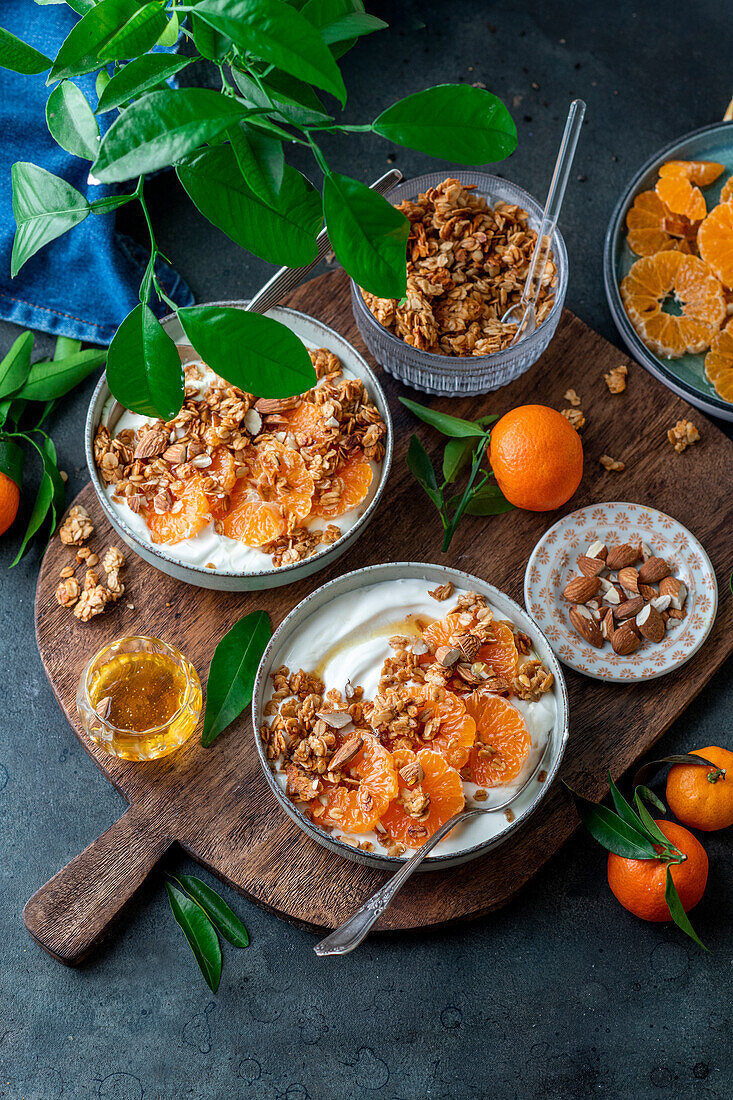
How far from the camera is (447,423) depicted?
164 cm

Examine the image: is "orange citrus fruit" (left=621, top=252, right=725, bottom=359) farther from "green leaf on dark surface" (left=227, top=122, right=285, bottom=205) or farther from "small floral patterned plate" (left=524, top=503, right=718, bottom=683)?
"green leaf on dark surface" (left=227, top=122, right=285, bottom=205)

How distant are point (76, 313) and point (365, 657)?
0.96 metres

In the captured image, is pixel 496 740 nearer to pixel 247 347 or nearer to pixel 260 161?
pixel 247 347

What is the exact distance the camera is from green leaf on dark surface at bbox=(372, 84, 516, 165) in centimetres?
98

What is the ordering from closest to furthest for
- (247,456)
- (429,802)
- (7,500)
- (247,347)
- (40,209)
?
(247,347)
(40,209)
(429,802)
(247,456)
(7,500)

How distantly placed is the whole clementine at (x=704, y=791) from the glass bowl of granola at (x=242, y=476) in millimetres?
710

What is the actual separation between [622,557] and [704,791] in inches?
16.6

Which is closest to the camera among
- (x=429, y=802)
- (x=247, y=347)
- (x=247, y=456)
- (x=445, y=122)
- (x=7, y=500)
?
(x=445, y=122)

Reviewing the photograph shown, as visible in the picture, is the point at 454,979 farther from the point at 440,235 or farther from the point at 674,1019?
the point at 440,235

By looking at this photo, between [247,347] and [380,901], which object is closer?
[247,347]

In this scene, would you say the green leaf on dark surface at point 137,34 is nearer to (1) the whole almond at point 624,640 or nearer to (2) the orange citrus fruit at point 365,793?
(2) the orange citrus fruit at point 365,793

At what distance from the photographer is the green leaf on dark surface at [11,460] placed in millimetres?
1772

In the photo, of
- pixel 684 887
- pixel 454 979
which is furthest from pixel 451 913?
pixel 684 887

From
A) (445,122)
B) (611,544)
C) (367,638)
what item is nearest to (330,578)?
(367,638)
